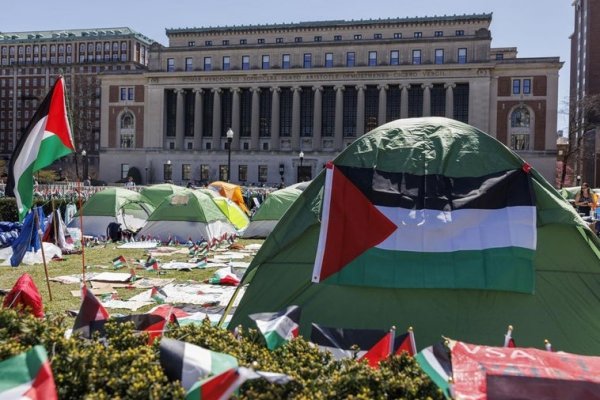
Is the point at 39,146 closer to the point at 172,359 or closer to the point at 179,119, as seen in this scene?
the point at 172,359

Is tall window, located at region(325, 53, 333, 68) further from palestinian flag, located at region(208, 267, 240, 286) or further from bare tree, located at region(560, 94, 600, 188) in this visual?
palestinian flag, located at region(208, 267, 240, 286)

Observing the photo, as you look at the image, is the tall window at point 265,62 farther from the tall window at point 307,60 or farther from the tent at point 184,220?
the tent at point 184,220

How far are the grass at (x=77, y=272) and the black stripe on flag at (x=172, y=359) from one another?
15.9 ft

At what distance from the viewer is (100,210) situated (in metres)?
20.7

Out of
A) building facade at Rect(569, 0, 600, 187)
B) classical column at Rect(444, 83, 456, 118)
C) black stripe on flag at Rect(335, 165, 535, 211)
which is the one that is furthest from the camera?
classical column at Rect(444, 83, 456, 118)

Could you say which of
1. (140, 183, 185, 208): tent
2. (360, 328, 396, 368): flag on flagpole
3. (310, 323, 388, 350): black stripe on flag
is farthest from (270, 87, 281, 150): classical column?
(360, 328, 396, 368): flag on flagpole

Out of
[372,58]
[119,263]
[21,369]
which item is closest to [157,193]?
[119,263]

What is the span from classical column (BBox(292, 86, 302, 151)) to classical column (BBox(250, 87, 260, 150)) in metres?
4.66

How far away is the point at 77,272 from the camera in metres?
13.0

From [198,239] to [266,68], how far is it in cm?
5283

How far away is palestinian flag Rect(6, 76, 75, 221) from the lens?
8.83m

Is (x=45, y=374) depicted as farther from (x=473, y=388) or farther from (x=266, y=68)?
(x=266, y=68)

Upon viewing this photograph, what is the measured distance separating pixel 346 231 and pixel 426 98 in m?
59.4

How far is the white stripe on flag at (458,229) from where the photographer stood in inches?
260
